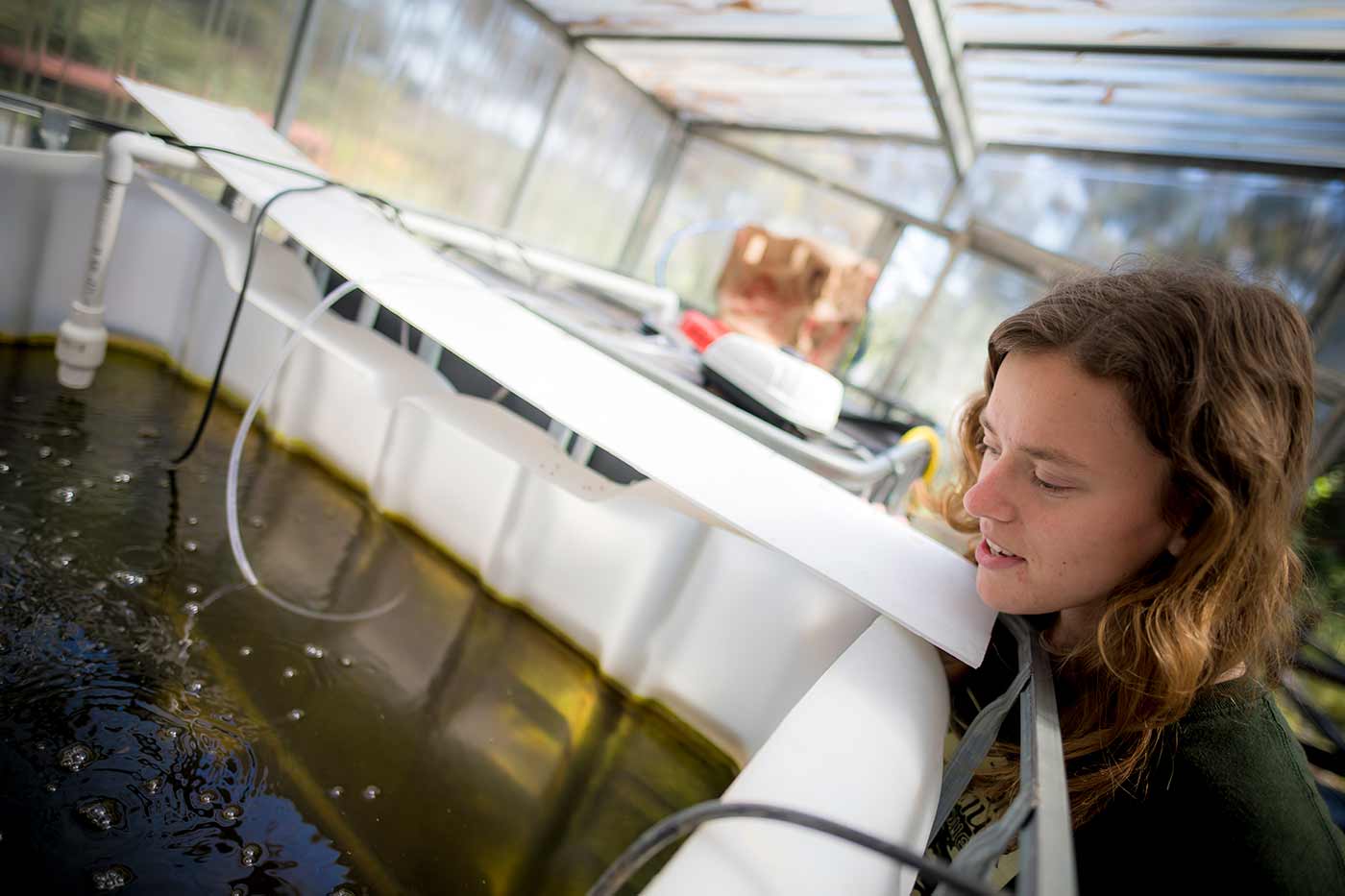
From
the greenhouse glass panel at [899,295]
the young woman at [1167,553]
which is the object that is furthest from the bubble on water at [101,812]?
the greenhouse glass panel at [899,295]

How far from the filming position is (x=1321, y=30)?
1.72 m

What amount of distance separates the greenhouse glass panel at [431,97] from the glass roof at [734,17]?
0.85 ft

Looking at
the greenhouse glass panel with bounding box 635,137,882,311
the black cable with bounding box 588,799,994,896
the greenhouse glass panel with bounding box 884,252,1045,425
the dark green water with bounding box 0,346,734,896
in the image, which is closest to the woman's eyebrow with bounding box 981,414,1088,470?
the black cable with bounding box 588,799,994,896

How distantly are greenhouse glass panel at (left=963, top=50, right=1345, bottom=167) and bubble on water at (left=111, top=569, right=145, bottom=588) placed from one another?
2.62 m

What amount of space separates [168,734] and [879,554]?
0.68 meters

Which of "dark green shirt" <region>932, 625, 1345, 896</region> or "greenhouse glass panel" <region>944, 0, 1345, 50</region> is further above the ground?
"greenhouse glass panel" <region>944, 0, 1345, 50</region>

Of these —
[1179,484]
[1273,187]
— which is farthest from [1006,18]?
[1179,484]

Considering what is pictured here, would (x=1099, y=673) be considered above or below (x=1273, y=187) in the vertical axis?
below

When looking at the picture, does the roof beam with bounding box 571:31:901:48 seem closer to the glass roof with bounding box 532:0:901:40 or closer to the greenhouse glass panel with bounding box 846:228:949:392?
the glass roof with bounding box 532:0:901:40

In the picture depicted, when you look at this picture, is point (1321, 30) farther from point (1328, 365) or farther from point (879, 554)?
point (879, 554)

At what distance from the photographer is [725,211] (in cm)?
448

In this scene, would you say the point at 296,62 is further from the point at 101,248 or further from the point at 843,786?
the point at 843,786

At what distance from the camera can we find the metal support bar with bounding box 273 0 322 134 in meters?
2.27

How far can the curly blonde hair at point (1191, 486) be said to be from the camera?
1.63 ft
